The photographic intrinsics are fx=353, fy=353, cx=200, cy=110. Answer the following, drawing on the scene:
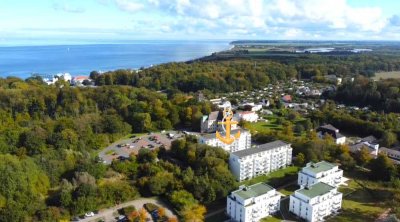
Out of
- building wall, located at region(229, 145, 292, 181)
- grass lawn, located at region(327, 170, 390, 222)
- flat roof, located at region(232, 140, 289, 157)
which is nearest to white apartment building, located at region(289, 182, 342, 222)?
grass lawn, located at region(327, 170, 390, 222)

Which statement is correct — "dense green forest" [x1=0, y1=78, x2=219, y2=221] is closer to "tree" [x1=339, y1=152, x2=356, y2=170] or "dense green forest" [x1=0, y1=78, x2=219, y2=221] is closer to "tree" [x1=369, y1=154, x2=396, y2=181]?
"tree" [x1=339, y1=152, x2=356, y2=170]

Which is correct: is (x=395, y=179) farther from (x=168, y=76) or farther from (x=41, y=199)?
(x=168, y=76)

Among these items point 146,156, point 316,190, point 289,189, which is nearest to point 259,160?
point 289,189

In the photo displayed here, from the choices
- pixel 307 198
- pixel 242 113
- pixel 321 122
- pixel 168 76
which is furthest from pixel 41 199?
pixel 168 76

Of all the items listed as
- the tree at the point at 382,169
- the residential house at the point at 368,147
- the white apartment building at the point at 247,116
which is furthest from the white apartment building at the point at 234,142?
the tree at the point at 382,169

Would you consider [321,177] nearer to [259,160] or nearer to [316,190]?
[316,190]

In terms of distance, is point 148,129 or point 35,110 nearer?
point 148,129
